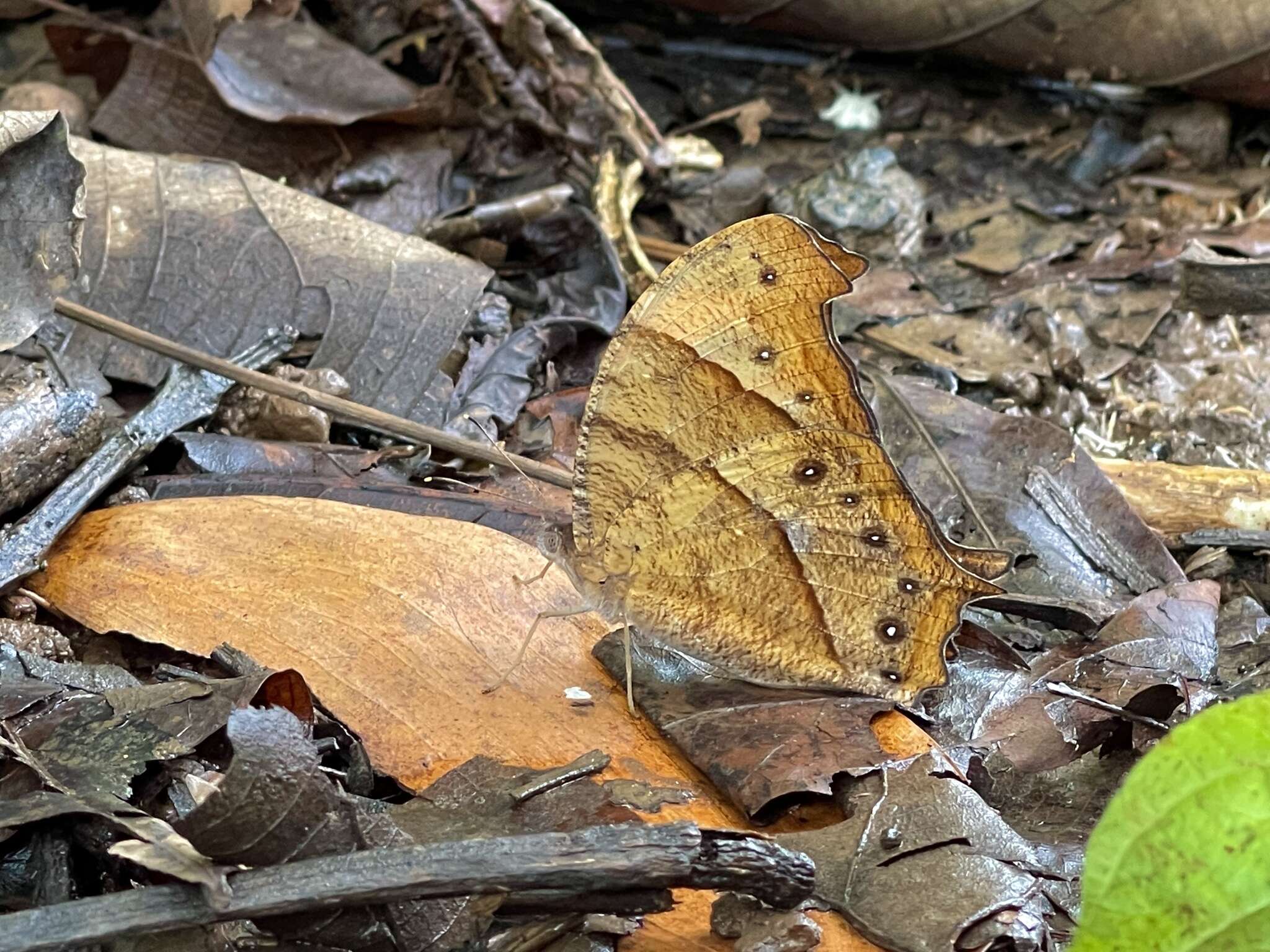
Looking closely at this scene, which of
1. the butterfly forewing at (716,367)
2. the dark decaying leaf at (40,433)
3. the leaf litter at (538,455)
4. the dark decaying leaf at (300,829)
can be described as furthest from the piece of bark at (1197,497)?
the dark decaying leaf at (40,433)

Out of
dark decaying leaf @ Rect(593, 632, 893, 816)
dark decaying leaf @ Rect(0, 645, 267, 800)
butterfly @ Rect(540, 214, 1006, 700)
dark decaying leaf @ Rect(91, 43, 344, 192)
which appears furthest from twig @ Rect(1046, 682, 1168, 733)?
dark decaying leaf @ Rect(91, 43, 344, 192)

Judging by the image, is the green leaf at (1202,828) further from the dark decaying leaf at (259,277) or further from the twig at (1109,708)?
the dark decaying leaf at (259,277)

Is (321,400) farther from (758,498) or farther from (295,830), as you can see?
(295,830)

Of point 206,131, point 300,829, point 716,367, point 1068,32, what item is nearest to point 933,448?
point 716,367

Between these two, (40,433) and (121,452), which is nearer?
(40,433)

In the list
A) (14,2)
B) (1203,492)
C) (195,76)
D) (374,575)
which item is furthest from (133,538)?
(14,2)

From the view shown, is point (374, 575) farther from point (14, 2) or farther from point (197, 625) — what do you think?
point (14, 2)

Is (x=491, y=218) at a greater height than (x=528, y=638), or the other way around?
(x=491, y=218)
